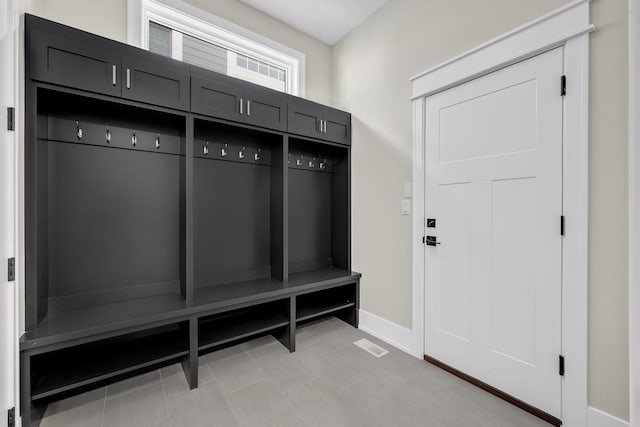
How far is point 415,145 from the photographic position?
2471 millimetres

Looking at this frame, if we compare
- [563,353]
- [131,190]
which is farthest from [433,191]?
[131,190]

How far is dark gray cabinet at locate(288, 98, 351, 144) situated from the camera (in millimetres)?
2744

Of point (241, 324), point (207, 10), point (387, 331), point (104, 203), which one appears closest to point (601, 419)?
point (387, 331)

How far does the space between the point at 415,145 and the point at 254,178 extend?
157 centimetres

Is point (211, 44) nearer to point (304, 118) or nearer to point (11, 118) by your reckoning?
point (304, 118)

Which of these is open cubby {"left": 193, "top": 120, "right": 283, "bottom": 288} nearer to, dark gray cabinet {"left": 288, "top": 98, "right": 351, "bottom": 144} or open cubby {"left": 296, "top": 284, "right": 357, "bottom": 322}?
dark gray cabinet {"left": 288, "top": 98, "right": 351, "bottom": 144}

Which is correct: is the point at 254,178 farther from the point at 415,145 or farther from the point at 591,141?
the point at 591,141

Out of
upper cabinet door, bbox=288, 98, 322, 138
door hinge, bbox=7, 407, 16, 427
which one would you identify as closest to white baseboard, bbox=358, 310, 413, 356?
upper cabinet door, bbox=288, 98, 322, 138

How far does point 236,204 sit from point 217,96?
99cm

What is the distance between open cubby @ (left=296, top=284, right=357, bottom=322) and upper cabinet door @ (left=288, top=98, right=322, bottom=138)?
5.63ft

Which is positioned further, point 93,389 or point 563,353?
point 93,389

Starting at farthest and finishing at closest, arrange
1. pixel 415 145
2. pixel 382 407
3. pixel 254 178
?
pixel 254 178 → pixel 415 145 → pixel 382 407

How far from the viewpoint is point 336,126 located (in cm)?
305

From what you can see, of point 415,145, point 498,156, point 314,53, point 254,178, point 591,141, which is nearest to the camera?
point 591,141
